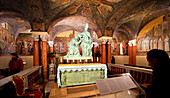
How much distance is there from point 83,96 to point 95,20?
23.3 feet

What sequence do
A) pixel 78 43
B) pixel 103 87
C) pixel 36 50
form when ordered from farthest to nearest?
pixel 36 50 < pixel 78 43 < pixel 103 87

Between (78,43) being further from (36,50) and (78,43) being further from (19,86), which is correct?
(36,50)

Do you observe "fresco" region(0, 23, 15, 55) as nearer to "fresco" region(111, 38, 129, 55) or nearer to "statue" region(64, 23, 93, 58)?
"statue" region(64, 23, 93, 58)

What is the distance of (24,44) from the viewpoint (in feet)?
35.4

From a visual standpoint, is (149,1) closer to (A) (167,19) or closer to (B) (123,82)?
(A) (167,19)

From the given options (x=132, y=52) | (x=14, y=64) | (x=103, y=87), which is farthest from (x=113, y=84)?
(x=132, y=52)

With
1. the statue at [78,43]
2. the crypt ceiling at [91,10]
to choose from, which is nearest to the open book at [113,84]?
the statue at [78,43]

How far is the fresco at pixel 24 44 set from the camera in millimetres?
10484

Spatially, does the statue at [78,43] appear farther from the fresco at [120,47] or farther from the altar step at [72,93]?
the fresco at [120,47]

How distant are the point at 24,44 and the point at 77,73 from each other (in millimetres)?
10509

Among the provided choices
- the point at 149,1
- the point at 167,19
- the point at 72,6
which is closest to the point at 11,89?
the point at 72,6

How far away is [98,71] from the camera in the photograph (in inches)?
180

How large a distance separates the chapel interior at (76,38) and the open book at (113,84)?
205 centimetres

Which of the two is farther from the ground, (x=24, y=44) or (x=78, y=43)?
(x=24, y=44)
